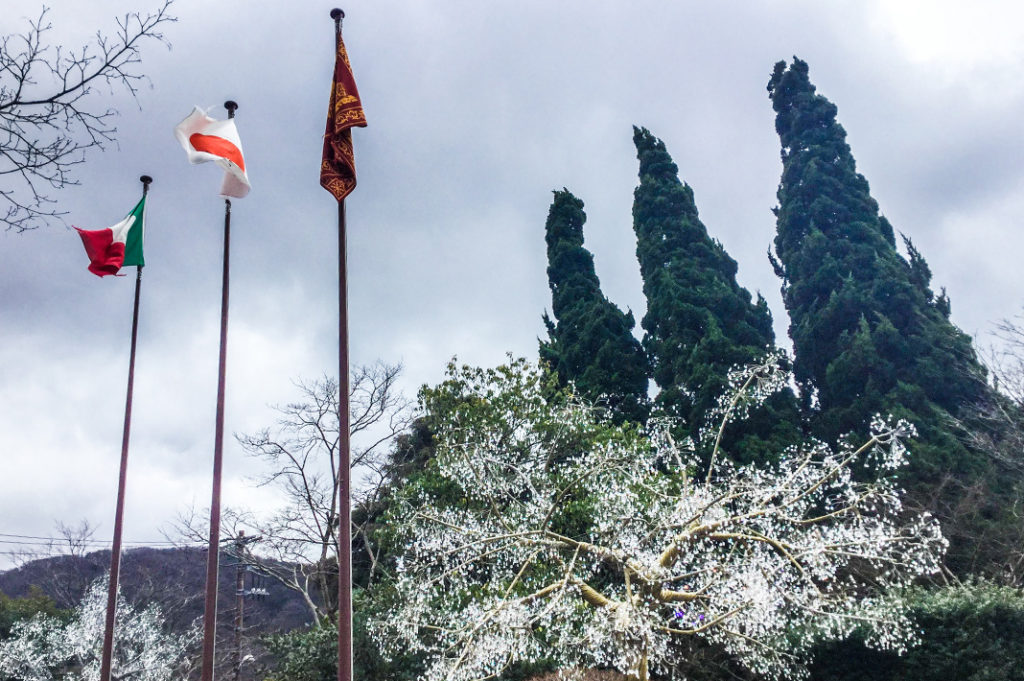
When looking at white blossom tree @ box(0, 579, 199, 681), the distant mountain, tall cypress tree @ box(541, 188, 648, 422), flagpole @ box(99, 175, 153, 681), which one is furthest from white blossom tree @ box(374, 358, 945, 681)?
white blossom tree @ box(0, 579, 199, 681)

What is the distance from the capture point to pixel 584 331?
22.0 metres

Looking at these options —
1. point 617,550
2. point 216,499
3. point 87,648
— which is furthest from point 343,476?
point 87,648

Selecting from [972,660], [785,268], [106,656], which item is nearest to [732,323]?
[785,268]

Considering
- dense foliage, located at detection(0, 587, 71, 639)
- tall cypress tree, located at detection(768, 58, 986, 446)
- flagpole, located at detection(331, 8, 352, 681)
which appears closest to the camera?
flagpole, located at detection(331, 8, 352, 681)

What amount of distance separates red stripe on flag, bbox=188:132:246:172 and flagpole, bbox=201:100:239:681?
1.61 feet

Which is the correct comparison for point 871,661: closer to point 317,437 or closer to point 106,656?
point 106,656

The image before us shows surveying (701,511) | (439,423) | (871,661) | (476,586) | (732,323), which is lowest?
(871,661)

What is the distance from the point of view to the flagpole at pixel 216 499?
21.5 ft

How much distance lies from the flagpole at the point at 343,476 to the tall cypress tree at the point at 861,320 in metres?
13.4

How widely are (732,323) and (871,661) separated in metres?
10.8

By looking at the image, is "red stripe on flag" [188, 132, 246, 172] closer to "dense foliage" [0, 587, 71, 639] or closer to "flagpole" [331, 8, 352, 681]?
"flagpole" [331, 8, 352, 681]

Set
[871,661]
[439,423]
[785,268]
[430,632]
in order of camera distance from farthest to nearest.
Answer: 1. [785,268]
2. [439,423]
3. [430,632]
4. [871,661]

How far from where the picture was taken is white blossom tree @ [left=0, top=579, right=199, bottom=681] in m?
19.0

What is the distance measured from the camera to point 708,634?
1016 centimetres
